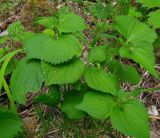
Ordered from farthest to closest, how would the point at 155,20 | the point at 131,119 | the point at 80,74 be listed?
1. the point at 155,20
2. the point at 80,74
3. the point at 131,119

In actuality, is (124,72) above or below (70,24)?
below

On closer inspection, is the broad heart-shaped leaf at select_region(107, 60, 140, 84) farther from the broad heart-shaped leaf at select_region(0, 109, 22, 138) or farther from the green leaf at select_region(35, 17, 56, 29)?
the broad heart-shaped leaf at select_region(0, 109, 22, 138)

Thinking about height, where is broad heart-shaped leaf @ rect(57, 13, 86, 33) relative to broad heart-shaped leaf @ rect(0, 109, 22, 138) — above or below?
above

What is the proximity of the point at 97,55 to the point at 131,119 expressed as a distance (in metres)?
0.43

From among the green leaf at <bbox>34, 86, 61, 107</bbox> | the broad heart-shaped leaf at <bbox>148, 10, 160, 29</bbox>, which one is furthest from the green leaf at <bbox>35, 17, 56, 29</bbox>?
the broad heart-shaped leaf at <bbox>148, 10, 160, 29</bbox>

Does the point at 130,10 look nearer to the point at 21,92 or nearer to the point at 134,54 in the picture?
the point at 134,54

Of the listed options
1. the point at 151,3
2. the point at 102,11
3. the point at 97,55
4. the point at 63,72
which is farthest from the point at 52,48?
the point at 151,3

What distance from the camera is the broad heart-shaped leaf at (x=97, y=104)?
1720mm

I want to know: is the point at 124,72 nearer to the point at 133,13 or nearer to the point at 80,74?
the point at 80,74

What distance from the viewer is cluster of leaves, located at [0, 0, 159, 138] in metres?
1.76

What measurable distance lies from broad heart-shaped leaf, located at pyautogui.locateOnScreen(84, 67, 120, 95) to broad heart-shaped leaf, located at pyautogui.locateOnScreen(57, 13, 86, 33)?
253mm

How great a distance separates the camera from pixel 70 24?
6.56ft

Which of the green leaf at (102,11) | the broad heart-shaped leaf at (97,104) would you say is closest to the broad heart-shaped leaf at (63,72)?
the broad heart-shaped leaf at (97,104)

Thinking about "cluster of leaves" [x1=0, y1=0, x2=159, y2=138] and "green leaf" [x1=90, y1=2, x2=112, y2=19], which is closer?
"cluster of leaves" [x1=0, y1=0, x2=159, y2=138]
